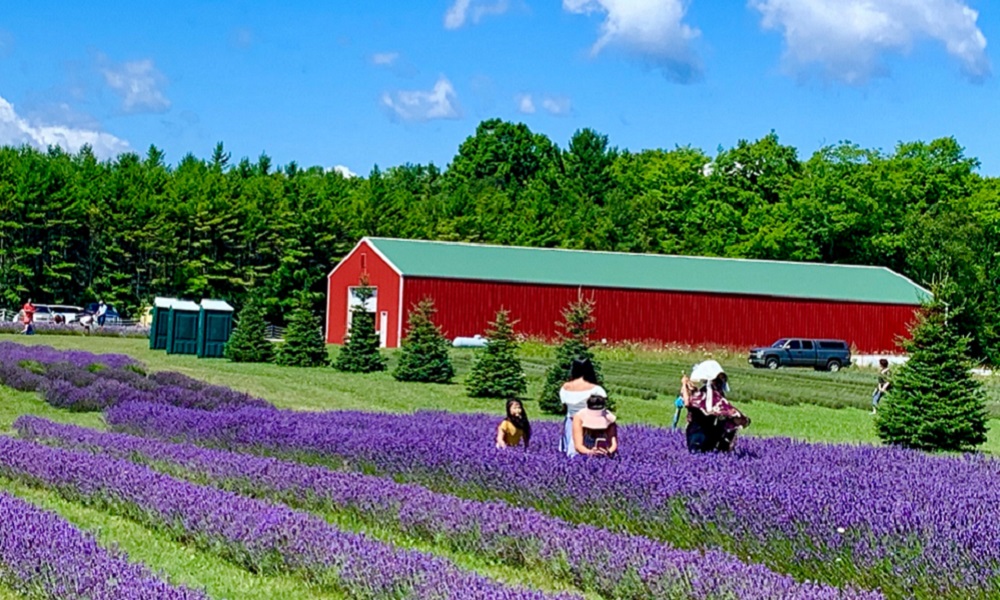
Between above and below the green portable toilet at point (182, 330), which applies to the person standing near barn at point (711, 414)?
below

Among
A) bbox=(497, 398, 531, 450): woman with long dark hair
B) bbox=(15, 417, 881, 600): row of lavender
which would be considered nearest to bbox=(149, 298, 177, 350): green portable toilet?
bbox=(15, 417, 881, 600): row of lavender

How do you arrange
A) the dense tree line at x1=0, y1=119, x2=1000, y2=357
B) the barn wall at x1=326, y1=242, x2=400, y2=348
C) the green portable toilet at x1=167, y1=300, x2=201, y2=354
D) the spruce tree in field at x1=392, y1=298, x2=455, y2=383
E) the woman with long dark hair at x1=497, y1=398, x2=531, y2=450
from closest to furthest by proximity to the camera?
1. the woman with long dark hair at x1=497, y1=398, x2=531, y2=450
2. the spruce tree in field at x1=392, y1=298, x2=455, y2=383
3. the green portable toilet at x1=167, y1=300, x2=201, y2=354
4. the barn wall at x1=326, y1=242, x2=400, y2=348
5. the dense tree line at x1=0, y1=119, x2=1000, y2=357

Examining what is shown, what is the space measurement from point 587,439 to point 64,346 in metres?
31.2

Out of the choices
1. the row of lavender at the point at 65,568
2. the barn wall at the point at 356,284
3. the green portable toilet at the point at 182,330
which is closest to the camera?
the row of lavender at the point at 65,568

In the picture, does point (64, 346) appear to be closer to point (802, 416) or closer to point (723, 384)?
point (802, 416)

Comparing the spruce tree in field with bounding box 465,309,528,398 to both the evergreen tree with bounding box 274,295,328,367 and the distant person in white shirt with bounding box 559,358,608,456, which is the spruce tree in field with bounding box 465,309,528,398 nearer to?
the evergreen tree with bounding box 274,295,328,367

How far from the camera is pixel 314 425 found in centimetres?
1652

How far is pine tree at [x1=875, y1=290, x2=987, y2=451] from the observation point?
19.7 m

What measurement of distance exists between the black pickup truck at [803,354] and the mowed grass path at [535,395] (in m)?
8.78

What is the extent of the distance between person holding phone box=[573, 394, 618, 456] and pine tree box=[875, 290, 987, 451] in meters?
8.85

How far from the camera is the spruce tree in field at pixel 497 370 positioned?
27.6 meters

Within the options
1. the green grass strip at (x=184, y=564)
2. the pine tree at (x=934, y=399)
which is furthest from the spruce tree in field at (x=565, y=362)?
the green grass strip at (x=184, y=564)

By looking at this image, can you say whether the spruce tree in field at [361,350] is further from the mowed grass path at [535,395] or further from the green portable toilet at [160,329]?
the green portable toilet at [160,329]

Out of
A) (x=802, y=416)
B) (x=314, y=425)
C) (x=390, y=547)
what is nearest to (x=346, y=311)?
(x=802, y=416)
